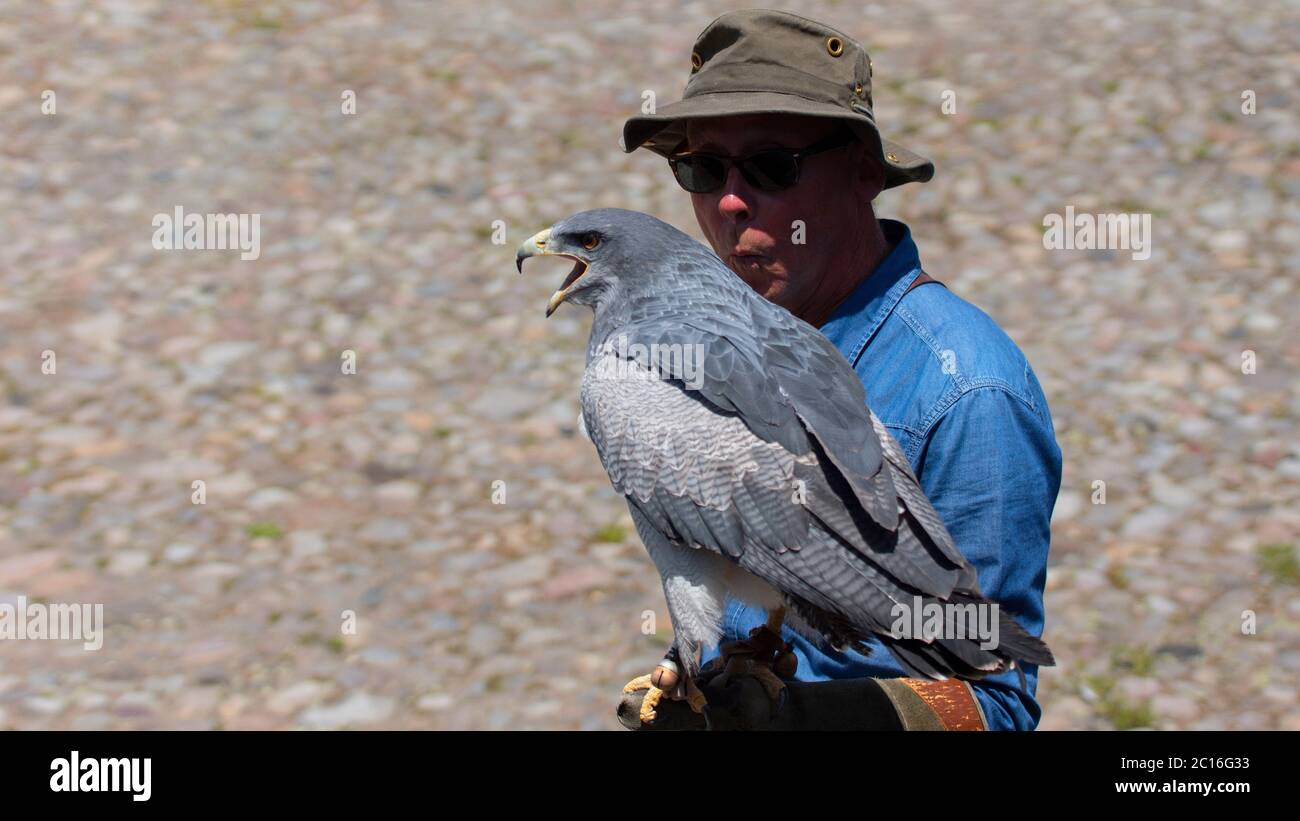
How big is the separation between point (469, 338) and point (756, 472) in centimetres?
652

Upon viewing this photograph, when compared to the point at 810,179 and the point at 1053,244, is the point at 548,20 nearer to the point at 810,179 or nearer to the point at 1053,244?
the point at 1053,244

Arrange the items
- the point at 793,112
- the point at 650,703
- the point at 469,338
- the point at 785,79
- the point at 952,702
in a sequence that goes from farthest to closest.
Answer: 1. the point at 469,338
2. the point at 785,79
3. the point at 793,112
4. the point at 650,703
5. the point at 952,702

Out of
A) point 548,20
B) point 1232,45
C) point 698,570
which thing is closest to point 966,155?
point 1232,45

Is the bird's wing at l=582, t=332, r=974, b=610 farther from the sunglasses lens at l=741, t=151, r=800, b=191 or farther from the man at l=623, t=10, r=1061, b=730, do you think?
the sunglasses lens at l=741, t=151, r=800, b=191

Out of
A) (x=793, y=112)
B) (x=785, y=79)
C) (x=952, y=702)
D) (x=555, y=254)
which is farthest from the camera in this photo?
(x=555, y=254)

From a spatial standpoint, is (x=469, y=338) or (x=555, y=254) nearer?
(x=555, y=254)

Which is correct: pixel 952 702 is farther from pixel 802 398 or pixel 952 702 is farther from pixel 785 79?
pixel 785 79

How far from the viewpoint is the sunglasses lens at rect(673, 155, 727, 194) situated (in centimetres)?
413

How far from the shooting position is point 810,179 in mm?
4039

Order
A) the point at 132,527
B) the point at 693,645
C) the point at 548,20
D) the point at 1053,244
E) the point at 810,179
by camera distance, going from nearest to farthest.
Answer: the point at 693,645 → the point at 810,179 → the point at 132,527 → the point at 1053,244 → the point at 548,20

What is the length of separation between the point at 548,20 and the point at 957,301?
33.8ft

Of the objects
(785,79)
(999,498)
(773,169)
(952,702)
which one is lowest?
(952,702)

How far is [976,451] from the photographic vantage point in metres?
3.57

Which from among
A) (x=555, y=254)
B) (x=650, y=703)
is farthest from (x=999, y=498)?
(x=555, y=254)
